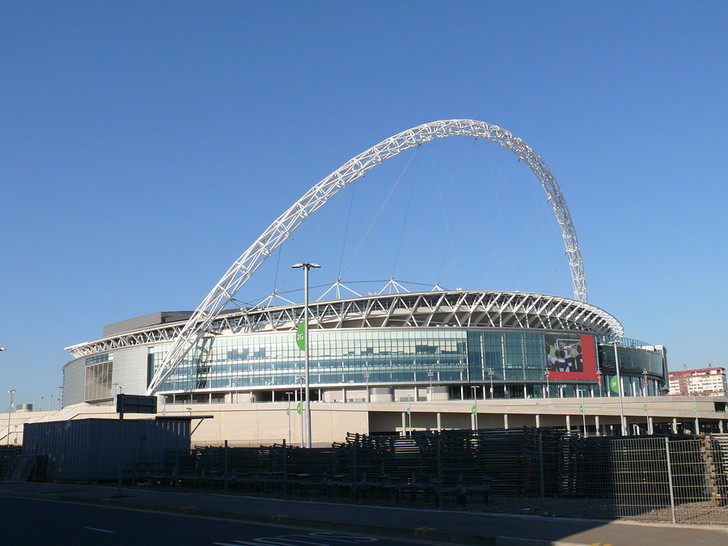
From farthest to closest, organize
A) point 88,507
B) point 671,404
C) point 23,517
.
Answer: point 671,404
point 88,507
point 23,517

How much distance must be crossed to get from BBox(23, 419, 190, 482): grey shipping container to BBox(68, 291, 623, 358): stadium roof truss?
72.7 metres

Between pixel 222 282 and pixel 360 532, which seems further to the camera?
pixel 222 282

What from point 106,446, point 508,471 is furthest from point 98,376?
point 508,471

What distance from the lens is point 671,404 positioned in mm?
90438

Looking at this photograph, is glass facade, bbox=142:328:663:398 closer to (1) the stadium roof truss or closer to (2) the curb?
(1) the stadium roof truss

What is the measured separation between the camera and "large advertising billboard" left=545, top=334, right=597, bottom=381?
119 metres

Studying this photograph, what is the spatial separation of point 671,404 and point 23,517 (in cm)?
8379

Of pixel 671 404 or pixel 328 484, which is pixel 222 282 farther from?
pixel 328 484

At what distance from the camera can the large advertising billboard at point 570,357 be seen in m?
119

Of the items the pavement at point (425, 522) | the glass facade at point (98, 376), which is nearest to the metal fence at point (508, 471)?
the pavement at point (425, 522)

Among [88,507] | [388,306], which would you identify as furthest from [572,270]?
[88,507]

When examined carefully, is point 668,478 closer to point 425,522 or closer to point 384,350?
point 425,522

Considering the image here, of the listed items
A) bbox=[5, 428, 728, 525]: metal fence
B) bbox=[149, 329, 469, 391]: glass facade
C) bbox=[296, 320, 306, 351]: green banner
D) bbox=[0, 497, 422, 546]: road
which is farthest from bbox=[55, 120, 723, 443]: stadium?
bbox=[0, 497, 422, 546]: road

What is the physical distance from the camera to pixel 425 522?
18.5 m
